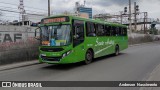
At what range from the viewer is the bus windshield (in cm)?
1186

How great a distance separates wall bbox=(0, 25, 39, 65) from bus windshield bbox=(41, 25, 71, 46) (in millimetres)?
3178

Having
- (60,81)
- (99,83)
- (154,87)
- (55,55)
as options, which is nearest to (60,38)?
(55,55)

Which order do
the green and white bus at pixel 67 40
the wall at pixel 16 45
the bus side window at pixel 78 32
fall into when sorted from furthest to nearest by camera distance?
the wall at pixel 16 45 < the bus side window at pixel 78 32 < the green and white bus at pixel 67 40

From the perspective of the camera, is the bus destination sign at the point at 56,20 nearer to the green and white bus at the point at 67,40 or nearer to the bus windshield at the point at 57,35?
the green and white bus at the point at 67,40

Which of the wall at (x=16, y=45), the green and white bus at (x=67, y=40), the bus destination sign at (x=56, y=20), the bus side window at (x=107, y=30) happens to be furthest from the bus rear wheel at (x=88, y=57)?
the wall at (x=16, y=45)

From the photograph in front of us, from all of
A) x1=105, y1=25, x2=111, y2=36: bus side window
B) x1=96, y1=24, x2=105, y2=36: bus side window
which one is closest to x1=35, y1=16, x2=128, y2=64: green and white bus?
x1=96, y1=24, x2=105, y2=36: bus side window

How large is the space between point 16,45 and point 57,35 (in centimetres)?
447

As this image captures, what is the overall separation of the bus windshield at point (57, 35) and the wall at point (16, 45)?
10.4ft

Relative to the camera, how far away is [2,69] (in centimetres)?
1219

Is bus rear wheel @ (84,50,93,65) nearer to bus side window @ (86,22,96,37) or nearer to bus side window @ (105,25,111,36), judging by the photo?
bus side window @ (86,22,96,37)

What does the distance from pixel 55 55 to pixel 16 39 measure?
6.39 m

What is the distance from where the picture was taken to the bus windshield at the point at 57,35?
1186 centimetres

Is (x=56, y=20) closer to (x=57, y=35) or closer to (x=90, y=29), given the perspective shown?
(x=57, y=35)

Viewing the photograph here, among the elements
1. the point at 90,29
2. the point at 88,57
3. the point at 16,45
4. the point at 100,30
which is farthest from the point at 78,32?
the point at 16,45
